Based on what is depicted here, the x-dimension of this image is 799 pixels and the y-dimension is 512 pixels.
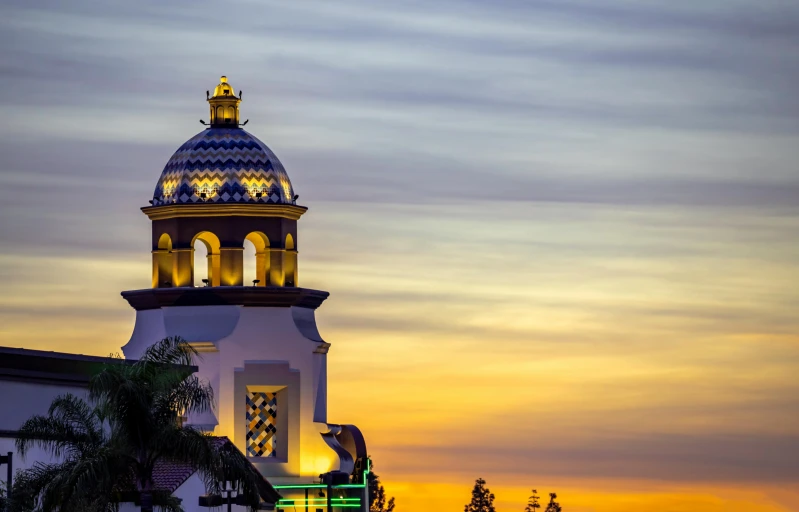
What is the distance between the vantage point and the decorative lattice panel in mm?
77562

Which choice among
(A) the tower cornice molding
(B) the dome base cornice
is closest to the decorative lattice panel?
(B) the dome base cornice

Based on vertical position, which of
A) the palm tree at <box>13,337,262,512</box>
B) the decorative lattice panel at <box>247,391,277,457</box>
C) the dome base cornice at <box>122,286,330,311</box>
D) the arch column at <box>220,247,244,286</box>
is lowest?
the palm tree at <box>13,337,262,512</box>

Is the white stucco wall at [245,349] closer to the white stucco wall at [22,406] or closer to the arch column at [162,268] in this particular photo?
the arch column at [162,268]

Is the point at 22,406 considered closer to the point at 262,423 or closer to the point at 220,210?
the point at 220,210

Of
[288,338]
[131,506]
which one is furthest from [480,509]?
[131,506]

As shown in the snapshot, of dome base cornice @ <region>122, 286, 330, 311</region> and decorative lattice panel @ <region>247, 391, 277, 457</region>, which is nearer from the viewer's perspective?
dome base cornice @ <region>122, 286, 330, 311</region>

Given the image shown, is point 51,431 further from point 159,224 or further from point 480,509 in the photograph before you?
point 480,509

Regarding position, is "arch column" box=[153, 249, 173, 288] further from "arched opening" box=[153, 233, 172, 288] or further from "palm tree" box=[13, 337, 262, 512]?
"palm tree" box=[13, 337, 262, 512]

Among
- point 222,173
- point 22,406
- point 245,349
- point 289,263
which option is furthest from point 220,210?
point 22,406

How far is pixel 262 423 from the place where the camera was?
77.9 metres

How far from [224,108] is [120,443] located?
21158 mm

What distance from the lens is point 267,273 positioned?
255ft

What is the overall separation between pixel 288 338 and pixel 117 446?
18.9 metres

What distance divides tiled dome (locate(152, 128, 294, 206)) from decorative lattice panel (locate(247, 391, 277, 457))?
612cm
